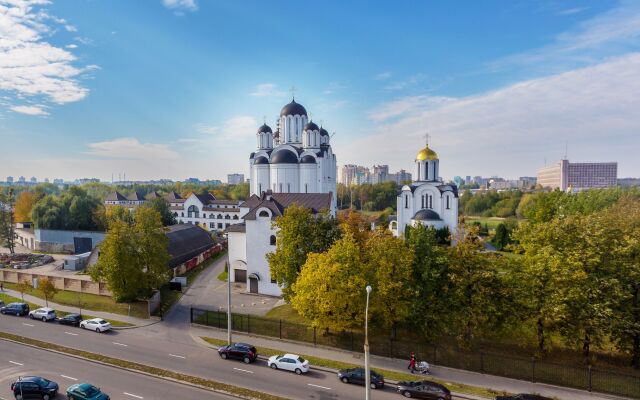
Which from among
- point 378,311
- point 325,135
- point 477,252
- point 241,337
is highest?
point 325,135

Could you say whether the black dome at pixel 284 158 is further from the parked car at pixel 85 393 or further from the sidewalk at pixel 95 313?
the parked car at pixel 85 393

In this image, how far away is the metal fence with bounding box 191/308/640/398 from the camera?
2030cm

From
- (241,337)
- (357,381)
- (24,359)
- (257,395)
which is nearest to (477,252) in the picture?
(357,381)

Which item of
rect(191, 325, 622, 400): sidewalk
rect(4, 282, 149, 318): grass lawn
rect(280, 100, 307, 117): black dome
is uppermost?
rect(280, 100, 307, 117): black dome

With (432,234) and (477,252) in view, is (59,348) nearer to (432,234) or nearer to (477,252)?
(432,234)

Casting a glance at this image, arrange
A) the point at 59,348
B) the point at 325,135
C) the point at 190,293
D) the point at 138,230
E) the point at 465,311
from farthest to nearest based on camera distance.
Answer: the point at 325,135 → the point at 190,293 → the point at 138,230 → the point at 59,348 → the point at 465,311

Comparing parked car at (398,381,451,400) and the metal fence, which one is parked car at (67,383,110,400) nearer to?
the metal fence

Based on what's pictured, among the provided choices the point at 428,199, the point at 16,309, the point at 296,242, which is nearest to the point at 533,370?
the point at 296,242

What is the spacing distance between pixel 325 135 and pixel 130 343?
175 feet

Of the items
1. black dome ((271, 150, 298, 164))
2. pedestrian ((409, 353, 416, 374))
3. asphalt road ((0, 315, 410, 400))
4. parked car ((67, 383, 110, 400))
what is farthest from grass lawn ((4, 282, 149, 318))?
black dome ((271, 150, 298, 164))

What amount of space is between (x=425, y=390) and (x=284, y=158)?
46125 millimetres

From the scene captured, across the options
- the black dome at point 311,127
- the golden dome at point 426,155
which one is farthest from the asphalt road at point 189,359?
the black dome at point 311,127

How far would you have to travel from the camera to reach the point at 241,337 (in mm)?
27328

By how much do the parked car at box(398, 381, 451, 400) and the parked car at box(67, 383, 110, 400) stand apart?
1475 cm
